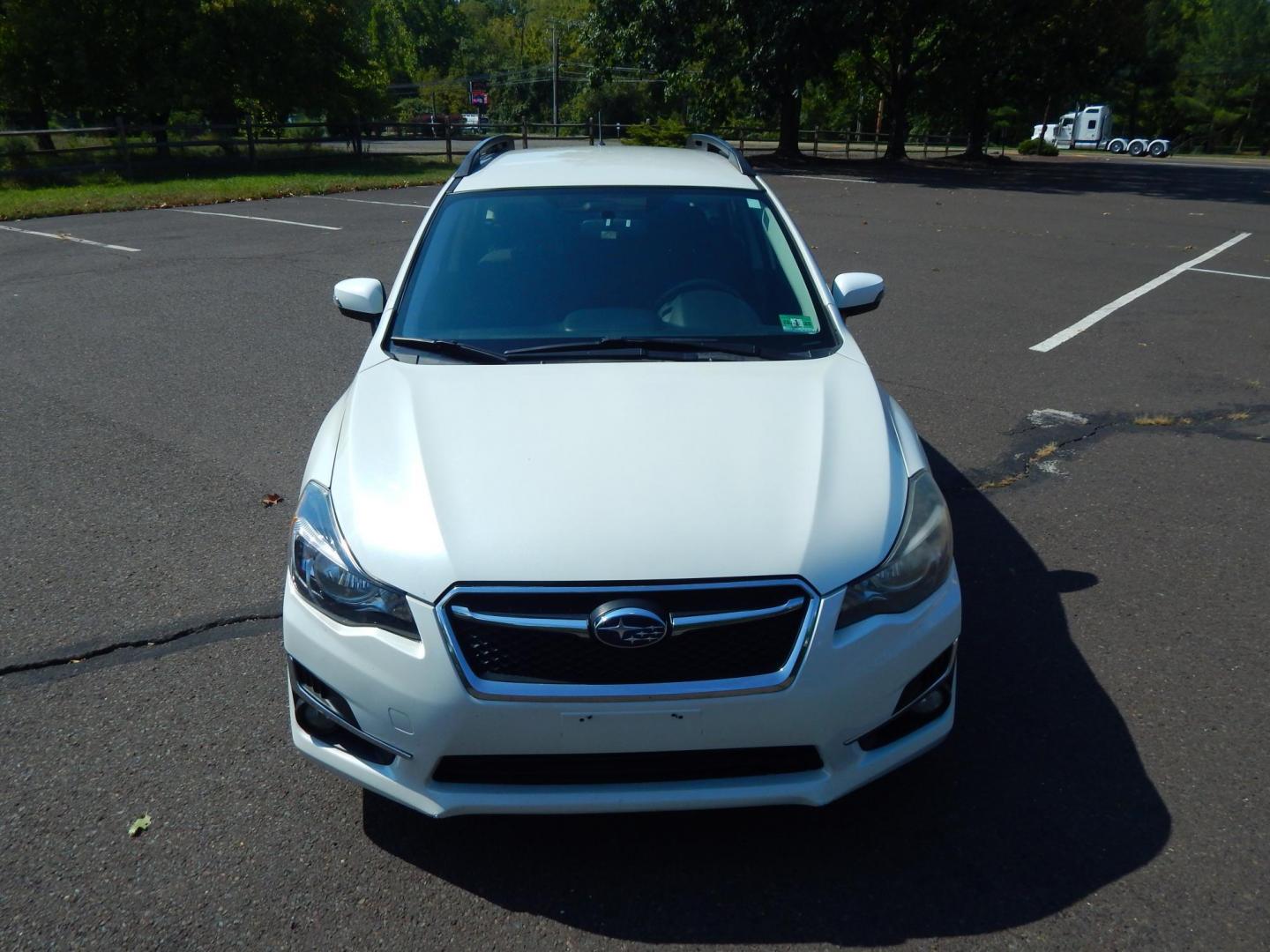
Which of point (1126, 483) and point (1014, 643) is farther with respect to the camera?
point (1126, 483)

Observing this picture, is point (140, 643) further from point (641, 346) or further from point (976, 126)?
point (976, 126)

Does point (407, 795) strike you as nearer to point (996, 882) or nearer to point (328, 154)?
point (996, 882)

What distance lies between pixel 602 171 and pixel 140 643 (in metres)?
2.61

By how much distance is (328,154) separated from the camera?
27.5m

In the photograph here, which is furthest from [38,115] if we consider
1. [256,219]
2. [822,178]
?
[822,178]

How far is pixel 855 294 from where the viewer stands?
4.12 m

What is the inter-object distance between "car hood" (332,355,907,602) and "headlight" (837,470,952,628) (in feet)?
0.17

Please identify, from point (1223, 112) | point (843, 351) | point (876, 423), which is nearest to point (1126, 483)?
point (843, 351)

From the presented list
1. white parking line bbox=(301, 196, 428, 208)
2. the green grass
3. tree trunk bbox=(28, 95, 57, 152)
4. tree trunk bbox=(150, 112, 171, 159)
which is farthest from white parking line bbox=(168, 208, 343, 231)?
tree trunk bbox=(28, 95, 57, 152)

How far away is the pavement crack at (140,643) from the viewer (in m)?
3.62

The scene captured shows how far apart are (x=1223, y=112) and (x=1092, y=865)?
4031 inches

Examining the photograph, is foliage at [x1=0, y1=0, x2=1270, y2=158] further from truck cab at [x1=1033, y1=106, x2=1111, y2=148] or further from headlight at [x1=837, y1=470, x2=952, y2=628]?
truck cab at [x1=1033, y1=106, x2=1111, y2=148]

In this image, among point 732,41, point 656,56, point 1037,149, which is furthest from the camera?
point 1037,149

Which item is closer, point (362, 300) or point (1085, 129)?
point (362, 300)
